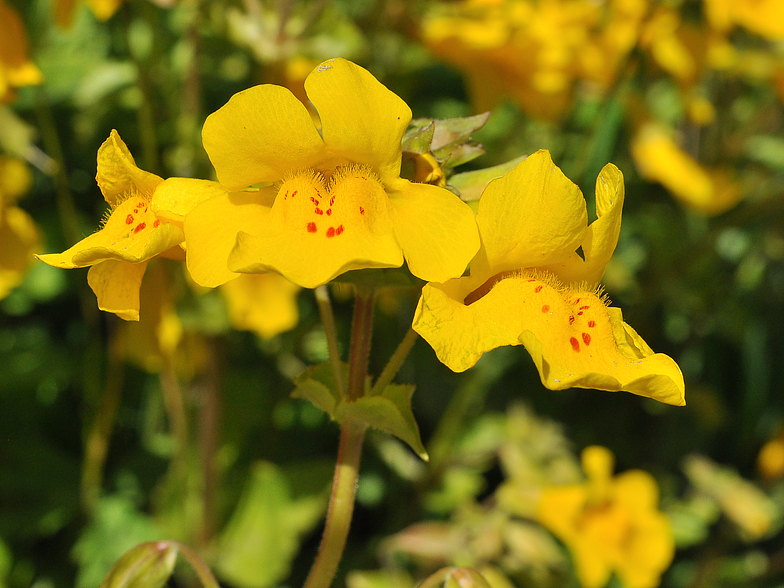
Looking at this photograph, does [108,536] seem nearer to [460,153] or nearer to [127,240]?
[127,240]

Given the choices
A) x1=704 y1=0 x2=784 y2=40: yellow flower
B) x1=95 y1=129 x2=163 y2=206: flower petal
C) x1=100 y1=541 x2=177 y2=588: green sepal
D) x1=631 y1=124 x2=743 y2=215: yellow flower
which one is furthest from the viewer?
x1=631 y1=124 x2=743 y2=215: yellow flower

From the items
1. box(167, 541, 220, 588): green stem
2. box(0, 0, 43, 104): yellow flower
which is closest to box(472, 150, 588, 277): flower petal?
box(167, 541, 220, 588): green stem

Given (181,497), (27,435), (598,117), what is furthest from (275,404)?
(598,117)

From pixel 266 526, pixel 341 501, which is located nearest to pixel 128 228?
pixel 341 501

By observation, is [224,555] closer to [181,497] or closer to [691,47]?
[181,497]

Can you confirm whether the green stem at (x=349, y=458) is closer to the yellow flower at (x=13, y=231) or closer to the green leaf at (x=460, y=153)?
the green leaf at (x=460, y=153)

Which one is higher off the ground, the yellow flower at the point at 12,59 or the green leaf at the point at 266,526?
the yellow flower at the point at 12,59

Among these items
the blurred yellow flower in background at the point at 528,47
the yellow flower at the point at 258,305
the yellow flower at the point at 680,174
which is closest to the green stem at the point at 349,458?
the yellow flower at the point at 258,305

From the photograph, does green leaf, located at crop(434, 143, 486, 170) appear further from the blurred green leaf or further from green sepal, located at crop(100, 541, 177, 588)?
the blurred green leaf
